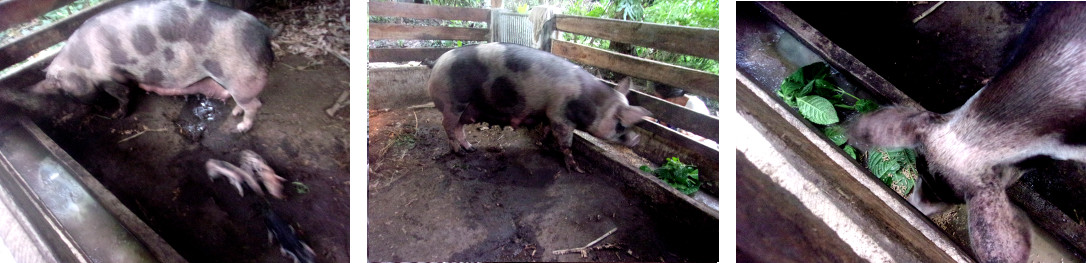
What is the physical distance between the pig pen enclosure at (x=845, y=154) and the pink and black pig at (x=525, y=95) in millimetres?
483

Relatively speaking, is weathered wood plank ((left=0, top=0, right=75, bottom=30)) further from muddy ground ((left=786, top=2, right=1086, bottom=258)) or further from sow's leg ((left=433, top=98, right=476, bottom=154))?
muddy ground ((left=786, top=2, right=1086, bottom=258))

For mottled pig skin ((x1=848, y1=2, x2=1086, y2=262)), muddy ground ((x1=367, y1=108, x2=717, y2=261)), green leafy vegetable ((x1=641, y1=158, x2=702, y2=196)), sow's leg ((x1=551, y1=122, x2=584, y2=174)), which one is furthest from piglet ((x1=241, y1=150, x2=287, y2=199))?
mottled pig skin ((x1=848, y1=2, x2=1086, y2=262))

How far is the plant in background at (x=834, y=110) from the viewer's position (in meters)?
1.67

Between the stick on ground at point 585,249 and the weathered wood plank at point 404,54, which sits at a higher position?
the weathered wood plank at point 404,54

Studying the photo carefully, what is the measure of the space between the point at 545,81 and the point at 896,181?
4.15 ft

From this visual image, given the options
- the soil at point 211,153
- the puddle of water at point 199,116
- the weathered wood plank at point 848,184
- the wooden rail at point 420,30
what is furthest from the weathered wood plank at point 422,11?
the weathered wood plank at point 848,184

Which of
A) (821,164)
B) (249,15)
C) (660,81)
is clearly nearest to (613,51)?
(660,81)

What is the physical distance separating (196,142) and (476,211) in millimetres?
952

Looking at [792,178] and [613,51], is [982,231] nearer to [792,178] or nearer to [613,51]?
[792,178]

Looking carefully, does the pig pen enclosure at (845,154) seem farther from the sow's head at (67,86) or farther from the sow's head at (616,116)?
the sow's head at (67,86)

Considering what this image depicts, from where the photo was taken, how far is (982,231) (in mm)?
1596

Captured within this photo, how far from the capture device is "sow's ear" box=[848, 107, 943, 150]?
1.65m

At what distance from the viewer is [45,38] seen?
1537mm

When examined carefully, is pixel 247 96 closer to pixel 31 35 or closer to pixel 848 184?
pixel 31 35
